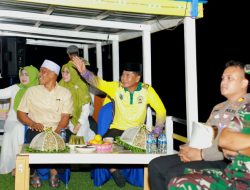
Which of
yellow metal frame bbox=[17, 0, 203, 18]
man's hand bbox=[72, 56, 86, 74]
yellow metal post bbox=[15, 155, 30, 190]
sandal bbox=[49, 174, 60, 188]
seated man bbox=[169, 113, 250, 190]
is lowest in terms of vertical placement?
sandal bbox=[49, 174, 60, 188]

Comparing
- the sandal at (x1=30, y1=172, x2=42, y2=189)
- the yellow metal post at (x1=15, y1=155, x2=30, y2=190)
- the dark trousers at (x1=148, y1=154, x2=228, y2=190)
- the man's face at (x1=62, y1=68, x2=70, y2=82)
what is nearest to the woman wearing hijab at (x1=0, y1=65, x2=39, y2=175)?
the man's face at (x1=62, y1=68, x2=70, y2=82)

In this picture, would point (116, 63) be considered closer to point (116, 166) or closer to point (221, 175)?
point (116, 166)

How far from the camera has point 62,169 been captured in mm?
5461

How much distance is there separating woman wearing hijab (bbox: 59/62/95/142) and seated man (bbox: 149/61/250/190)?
279 centimetres

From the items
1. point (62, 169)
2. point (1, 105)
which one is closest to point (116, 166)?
point (62, 169)

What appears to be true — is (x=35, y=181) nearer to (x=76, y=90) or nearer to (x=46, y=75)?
(x=46, y=75)

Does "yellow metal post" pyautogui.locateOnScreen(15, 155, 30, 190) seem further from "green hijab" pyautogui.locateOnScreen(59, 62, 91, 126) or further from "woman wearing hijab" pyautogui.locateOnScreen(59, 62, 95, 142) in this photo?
"green hijab" pyautogui.locateOnScreen(59, 62, 91, 126)

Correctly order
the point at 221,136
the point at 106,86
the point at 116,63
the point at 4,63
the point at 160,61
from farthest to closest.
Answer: the point at 160,61, the point at 4,63, the point at 116,63, the point at 106,86, the point at 221,136

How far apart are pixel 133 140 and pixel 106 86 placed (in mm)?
1200

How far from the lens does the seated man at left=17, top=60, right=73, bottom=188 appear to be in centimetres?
543

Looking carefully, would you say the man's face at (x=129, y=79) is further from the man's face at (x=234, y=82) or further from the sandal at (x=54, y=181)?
the man's face at (x=234, y=82)

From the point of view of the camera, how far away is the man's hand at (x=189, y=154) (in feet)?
11.4

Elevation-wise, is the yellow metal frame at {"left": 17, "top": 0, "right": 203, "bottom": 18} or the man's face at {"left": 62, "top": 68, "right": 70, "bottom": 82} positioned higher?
the yellow metal frame at {"left": 17, "top": 0, "right": 203, "bottom": 18}

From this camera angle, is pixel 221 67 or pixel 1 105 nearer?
pixel 1 105
